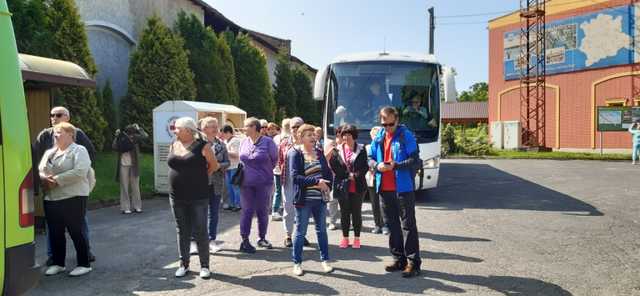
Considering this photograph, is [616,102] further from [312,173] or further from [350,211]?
[312,173]

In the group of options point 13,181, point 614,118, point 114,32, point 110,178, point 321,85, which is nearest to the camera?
point 13,181

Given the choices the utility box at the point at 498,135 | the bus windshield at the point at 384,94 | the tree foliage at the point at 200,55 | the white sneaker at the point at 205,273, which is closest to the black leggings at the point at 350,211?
the white sneaker at the point at 205,273

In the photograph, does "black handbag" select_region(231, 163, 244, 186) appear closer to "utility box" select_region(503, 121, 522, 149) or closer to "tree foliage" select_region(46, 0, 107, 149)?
"tree foliage" select_region(46, 0, 107, 149)

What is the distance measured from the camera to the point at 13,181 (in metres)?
3.26

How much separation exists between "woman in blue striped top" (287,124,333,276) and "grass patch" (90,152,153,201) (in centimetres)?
525

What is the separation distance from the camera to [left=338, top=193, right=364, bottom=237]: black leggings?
6785 mm

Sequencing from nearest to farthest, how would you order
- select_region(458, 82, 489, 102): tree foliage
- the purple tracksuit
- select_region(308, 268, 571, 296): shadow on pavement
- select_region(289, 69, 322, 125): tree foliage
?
1. select_region(308, 268, 571, 296): shadow on pavement
2. the purple tracksuit
3. select_region(289, 69, 322, 125): tree foliage
4. select_region(458, 82, 489, 102): tree foliage

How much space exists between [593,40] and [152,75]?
27741 millimetres

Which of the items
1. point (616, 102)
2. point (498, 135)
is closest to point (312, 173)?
point (498, 135)

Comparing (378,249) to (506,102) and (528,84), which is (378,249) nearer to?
(528,84)

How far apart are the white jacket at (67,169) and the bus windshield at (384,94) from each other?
19.9 ft

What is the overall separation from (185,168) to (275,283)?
4.92ft

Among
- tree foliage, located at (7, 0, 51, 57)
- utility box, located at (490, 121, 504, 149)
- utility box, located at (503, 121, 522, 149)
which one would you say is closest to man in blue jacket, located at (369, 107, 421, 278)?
tree foliage, located at (7, 0, 51, 57)

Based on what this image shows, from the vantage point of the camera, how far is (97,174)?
12.6 m
